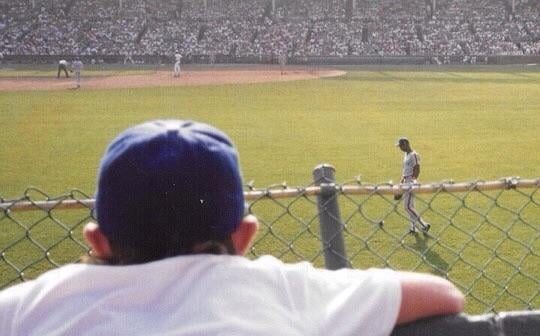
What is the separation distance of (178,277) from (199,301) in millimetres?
89

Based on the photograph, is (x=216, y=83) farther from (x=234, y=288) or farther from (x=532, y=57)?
(x=234, y=288)

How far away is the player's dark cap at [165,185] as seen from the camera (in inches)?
70.4

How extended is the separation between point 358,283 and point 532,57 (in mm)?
58753

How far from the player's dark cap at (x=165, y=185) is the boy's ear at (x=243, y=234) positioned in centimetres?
9

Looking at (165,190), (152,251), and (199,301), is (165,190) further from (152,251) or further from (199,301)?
(199,301)

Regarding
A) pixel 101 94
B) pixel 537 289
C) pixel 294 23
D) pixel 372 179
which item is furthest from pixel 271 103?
pixel 294 23

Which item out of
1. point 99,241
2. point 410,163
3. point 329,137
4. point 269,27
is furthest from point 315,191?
point 269,27

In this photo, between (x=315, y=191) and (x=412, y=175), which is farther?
(x=412, y=175)

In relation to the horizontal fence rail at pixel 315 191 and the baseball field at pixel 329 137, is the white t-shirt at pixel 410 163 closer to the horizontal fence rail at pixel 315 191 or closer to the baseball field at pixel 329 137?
the baseball field at pixel 329 137

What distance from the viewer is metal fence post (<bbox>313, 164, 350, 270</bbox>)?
10.6ft

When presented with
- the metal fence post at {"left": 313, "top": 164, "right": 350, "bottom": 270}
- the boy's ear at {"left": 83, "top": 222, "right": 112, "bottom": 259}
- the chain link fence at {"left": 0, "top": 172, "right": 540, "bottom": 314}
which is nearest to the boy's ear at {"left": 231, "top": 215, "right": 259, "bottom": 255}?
the boy's ear at {"left": 83, "top": 222, "right": 112, "bottom": 259}

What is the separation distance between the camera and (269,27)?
6550cm

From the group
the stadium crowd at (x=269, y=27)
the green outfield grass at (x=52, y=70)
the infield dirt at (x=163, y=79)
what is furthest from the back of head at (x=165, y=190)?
the stadium crowd at (x=269, y=27)

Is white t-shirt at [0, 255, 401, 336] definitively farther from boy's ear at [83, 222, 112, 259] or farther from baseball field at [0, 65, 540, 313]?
baseball field at [0, 65, 540, 313]
